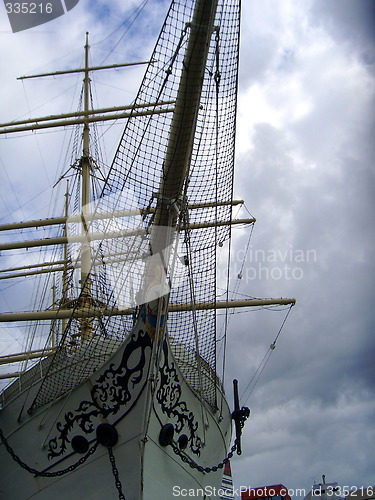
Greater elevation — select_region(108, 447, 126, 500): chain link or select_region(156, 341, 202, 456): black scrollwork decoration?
select_region(156, 341, 202, 456): black scrollwork decoration

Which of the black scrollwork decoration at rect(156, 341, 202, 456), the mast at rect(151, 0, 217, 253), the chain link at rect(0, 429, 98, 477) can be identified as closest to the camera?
the mast at rect(151, 0, 217, 253)

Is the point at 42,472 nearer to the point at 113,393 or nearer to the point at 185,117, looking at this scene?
the point at 113,393

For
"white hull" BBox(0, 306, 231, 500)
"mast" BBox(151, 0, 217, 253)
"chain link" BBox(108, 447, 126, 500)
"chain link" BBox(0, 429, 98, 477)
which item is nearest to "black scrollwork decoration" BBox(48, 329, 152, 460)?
"white hull" BBox(0, 306, 231, 500)

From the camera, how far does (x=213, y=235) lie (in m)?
9.16

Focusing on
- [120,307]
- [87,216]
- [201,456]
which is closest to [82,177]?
[87,216]

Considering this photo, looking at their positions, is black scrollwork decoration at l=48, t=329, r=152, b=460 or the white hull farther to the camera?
black scrollwork decoration at l=48, t=329, r=152, b=460

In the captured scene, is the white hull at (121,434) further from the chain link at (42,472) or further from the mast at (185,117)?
the mast at (185,117)

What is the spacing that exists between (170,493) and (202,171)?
4672mm

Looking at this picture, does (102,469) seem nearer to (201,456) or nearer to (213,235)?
(201,456)

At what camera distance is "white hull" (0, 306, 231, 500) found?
814 cm

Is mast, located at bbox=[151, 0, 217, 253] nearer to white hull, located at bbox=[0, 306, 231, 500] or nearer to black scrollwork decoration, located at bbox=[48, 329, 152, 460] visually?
black scrollwork decoration, located at bbox=[48, 329, 152, 460]

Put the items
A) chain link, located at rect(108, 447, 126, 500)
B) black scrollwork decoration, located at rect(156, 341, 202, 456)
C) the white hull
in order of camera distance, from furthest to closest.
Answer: black scrollwork decoration, located at rect(156, 341, 202, 456), the white hull, chain link, located at rect(108, 447, 126, 500)

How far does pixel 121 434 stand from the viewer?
840cm

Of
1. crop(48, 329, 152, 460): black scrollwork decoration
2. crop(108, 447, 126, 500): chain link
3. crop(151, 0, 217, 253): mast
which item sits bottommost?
crop(108, 447, 126, 500): chain link
